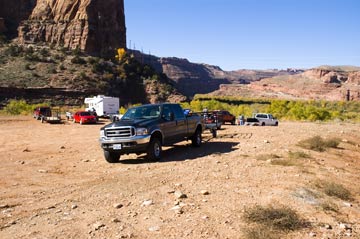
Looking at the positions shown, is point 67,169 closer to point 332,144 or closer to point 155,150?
point 155,150

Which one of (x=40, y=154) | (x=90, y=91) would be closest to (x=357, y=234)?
(x=40, y=154)

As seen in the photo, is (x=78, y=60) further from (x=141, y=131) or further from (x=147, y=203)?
(x=147, y=203)

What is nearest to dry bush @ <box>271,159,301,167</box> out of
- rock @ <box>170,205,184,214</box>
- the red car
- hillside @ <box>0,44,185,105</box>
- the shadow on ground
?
the shadow on ground

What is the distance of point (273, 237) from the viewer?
5.41m

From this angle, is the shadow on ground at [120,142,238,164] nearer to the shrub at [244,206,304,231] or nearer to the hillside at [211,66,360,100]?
the shrub at [244,206,304,231]

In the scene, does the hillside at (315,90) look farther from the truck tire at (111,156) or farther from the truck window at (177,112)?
the truck tire at (111,156)

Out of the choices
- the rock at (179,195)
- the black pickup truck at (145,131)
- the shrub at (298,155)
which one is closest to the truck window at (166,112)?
the black pickup truck at (145,131)

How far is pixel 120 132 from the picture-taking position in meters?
11.9

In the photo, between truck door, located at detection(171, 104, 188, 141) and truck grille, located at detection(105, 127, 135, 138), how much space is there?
2.16m

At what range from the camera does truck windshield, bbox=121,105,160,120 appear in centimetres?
1287

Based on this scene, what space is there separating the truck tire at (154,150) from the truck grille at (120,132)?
70 centimetres

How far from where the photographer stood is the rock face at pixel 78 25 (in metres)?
93.9

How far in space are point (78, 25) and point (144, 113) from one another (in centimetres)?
9212

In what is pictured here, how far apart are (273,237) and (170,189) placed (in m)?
3.19
